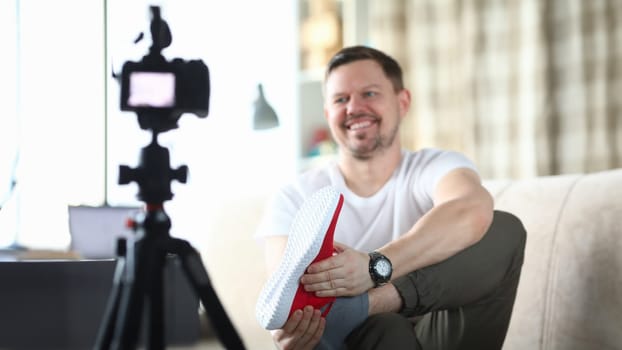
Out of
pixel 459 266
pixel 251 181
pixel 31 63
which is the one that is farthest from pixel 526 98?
pixel 31 63

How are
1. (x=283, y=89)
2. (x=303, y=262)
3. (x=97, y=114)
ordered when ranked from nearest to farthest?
(x=303, y=262) < (x=97, y=114) < (x=283, y=89)

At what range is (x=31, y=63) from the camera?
11.6 feet

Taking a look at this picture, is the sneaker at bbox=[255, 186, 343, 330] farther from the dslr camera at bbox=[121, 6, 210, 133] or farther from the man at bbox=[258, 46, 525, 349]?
the dslr camera at bbox=[121, 6, 210, 133]

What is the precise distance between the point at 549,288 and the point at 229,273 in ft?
3.22

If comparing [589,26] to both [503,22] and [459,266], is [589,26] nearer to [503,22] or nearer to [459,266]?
[503,22]

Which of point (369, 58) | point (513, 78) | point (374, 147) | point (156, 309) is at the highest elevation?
point (513, 78)

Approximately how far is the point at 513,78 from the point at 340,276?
2.20m

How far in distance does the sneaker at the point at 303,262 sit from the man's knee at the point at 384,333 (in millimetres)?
87

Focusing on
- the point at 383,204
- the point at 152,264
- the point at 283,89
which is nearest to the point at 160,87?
the point at 152,264

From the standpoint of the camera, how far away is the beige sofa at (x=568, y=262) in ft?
5.02

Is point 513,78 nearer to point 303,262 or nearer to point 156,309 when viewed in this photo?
point 303,262

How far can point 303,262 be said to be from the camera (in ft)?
4.11

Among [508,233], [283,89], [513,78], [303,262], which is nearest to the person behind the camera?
[303,262]

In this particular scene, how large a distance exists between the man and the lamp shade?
113cm
